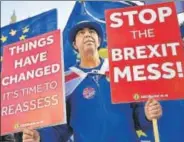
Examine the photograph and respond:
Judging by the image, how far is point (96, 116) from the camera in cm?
227

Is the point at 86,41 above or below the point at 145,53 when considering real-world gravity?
above

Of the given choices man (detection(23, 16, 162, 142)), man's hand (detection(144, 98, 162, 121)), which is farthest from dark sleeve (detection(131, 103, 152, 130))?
man's hand (detection(144, 98, 162, 121))

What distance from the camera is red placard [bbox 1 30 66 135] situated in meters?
2.18

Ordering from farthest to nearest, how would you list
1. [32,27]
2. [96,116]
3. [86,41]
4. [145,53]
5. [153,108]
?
[32,27], [86,41], [96,116], [145,53], [153,108]

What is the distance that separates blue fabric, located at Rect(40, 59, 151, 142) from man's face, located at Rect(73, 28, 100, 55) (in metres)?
0.13

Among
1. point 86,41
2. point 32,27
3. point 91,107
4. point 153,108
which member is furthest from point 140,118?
point 32,27

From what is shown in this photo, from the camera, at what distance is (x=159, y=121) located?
7.13 feet

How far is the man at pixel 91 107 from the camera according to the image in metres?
2.21

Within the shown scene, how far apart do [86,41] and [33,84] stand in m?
0.42

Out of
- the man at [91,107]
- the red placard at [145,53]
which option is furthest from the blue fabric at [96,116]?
the red placard at [145,53]

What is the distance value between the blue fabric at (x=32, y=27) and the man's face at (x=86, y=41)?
0.67ft

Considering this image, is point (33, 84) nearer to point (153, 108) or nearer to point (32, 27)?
point (32, 27)

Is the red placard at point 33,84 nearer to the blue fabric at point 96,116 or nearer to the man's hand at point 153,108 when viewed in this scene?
the blue fabric at point 96,116

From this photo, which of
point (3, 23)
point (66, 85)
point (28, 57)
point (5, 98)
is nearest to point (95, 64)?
point (66, 85)
